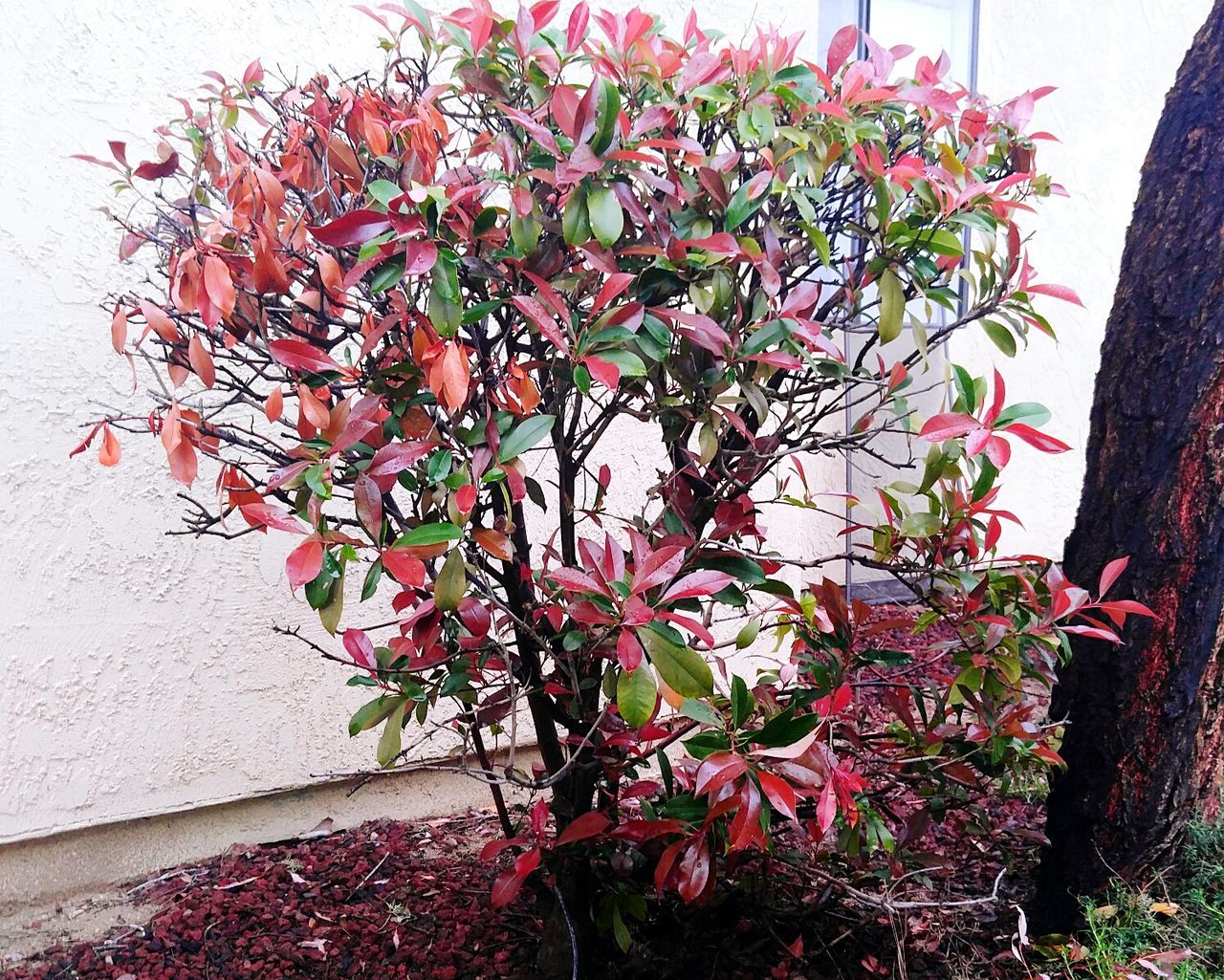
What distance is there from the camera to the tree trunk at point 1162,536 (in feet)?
6.85

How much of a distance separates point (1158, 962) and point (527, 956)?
4.58 feet

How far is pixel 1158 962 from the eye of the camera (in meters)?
1.84

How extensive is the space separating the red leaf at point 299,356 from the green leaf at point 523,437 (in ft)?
1.02

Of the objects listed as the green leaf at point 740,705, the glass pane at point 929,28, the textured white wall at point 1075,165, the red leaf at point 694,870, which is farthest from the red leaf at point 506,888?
the glass pane at point 929,28

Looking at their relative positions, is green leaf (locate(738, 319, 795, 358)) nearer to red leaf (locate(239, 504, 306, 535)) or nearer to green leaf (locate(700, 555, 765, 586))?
green leaf (locate(700, 555, 765, 586))

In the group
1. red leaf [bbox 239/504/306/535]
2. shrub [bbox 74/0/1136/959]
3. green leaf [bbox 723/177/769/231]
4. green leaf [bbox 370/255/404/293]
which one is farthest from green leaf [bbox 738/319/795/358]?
red leaf [bbox 239/504/306/535]

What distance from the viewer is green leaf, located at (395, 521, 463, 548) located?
134 centimetres

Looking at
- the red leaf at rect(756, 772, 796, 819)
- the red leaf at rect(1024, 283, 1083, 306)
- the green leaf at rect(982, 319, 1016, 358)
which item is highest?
the red leaf at rect(1024, 283, 1083, 306)

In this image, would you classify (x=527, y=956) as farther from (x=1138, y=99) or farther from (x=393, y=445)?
(x=1138, y=99)

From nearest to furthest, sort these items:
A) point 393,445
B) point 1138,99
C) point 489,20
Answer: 1. point 393,445
2. point 489,20
3. point 1138,99

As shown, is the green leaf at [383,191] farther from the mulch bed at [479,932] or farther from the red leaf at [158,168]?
the mulch bed at [479,932]

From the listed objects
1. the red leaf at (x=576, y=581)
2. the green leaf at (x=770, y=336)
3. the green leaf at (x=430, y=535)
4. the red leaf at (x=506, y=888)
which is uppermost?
the green leaf at (x=770, y=336)

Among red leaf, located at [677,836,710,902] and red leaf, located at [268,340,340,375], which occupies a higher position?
red leaf, located at [268,340,340,375]

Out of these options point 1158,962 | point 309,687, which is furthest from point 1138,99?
point 309,687
